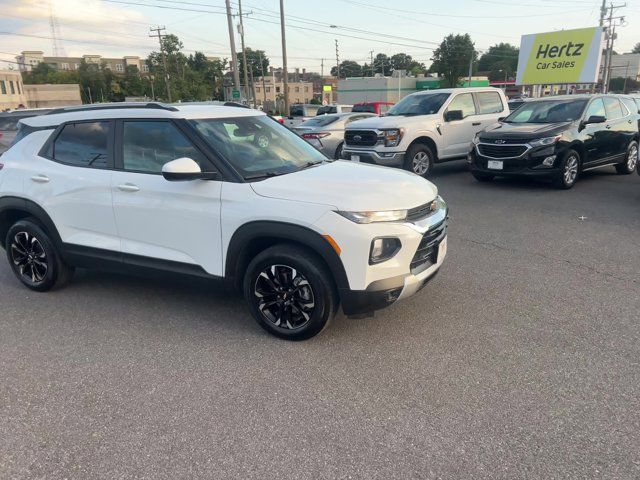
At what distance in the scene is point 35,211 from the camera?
4.64 m

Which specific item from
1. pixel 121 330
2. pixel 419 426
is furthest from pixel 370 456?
pixel 121 330

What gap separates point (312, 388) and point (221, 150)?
196cm

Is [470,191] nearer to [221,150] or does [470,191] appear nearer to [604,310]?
[604,310]

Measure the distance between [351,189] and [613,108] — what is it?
9143 millimetres

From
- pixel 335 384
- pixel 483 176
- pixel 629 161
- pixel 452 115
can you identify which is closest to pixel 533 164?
pixel 483 176

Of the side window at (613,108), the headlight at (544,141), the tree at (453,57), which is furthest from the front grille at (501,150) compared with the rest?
the tree at (453,57)

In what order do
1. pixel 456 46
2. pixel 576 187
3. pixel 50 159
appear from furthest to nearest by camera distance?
pixel 456 46 < pixel 576 187 < pixel 50 159

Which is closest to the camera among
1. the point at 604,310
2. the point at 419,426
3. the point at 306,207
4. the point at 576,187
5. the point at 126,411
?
the point at 419,426

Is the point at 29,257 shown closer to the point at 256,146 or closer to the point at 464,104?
the point at 256,146

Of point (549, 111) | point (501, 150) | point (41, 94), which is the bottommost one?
point (501, 150)

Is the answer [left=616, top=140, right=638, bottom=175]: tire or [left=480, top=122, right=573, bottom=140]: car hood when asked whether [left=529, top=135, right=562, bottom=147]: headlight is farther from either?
[left=616, top=140, right=638, bottom=175]: tire

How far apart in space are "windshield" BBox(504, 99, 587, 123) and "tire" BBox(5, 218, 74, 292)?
8973mm

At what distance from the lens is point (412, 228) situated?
3492mm

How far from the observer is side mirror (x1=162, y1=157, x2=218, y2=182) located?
3.55 m
